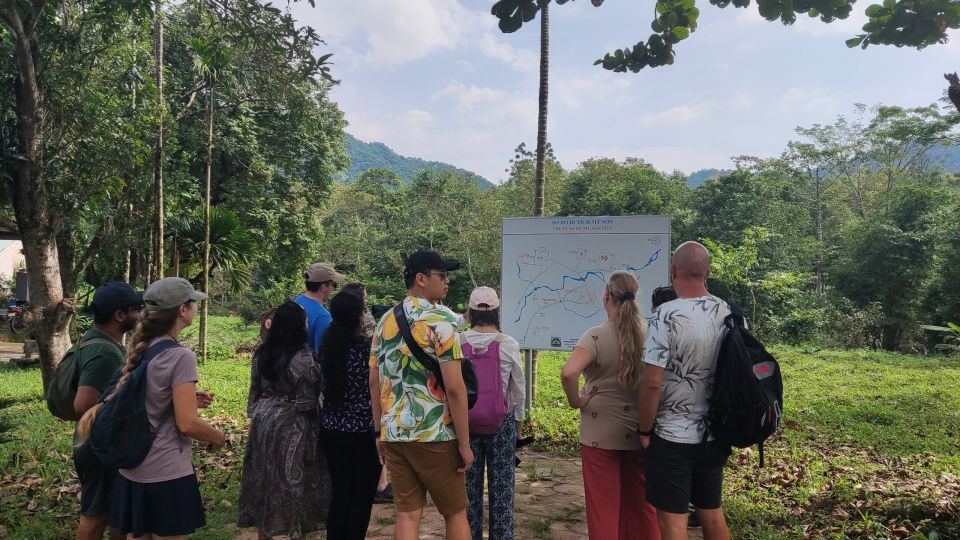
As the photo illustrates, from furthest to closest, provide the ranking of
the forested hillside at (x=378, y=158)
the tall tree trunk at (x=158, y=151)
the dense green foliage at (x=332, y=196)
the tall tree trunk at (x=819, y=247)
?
the forested hillside at (x=378, y=158), the tall tree trunk at (x=819, y=247), the tall tree trunk at (x=158, y=151), the dense green foliage at (x=332, y=196)

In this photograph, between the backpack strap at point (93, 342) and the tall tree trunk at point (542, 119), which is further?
the tall tree trunk at point (542, 119)

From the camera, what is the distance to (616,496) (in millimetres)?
2910

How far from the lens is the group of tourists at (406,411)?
2422mm

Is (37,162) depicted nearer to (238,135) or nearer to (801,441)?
(801,441)

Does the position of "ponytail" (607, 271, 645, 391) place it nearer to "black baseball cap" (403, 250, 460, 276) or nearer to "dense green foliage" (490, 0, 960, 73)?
"black baseball cap" (403, 250, 460, 276)

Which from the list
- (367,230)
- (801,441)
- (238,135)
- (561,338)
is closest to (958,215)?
(801,441)

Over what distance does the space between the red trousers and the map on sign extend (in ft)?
7.97

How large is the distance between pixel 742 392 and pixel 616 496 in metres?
0.86

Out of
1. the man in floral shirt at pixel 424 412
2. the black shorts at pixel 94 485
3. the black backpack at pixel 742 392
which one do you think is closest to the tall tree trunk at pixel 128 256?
the black shorts at pixel 94 485

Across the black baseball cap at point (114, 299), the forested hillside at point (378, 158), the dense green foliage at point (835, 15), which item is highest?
the forested hillside at point (378, 158)

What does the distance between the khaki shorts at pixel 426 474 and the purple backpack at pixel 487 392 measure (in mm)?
396

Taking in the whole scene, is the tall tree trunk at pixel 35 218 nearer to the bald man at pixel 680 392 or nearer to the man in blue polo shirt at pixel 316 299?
the man in blue polo shirt at pixel 316 299

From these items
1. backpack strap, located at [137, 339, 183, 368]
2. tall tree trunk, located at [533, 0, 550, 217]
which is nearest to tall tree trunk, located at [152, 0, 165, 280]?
tall tree trunk, located at [533, 0, 550, 217]

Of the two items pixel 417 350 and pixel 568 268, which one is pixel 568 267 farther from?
pixel 417 350
